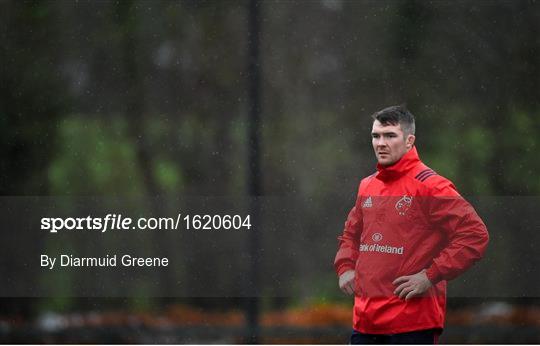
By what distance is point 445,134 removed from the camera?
11.3ft

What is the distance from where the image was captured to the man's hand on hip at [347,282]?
306 cm

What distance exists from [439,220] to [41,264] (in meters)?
1.47

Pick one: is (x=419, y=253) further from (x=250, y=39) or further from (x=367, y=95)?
(x=250, y=39)

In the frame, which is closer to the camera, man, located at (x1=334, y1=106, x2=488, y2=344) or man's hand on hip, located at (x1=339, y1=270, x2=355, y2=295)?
man, located at (x1=334, y1=106, x2=488, y2=344)

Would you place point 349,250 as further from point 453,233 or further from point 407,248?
point 453,233

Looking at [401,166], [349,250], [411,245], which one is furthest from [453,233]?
[349,250]

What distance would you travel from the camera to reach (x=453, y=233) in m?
2.90

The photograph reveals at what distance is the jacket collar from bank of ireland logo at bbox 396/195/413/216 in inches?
3.4

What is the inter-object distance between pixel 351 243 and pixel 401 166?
303mm

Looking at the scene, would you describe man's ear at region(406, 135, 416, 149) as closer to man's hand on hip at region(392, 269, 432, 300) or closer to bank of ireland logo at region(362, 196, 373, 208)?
bank of ireland logo at region(362, 196, 373, 208)

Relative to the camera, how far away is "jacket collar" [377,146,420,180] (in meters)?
3.00

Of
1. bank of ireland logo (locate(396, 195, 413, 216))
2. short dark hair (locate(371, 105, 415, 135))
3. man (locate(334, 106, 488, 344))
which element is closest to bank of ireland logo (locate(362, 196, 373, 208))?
man (locate(334, 106, 488, 344))

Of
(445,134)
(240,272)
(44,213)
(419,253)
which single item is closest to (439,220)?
(419,253)

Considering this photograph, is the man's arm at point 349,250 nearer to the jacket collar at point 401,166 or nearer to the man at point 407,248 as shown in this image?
the man at point 407,248
